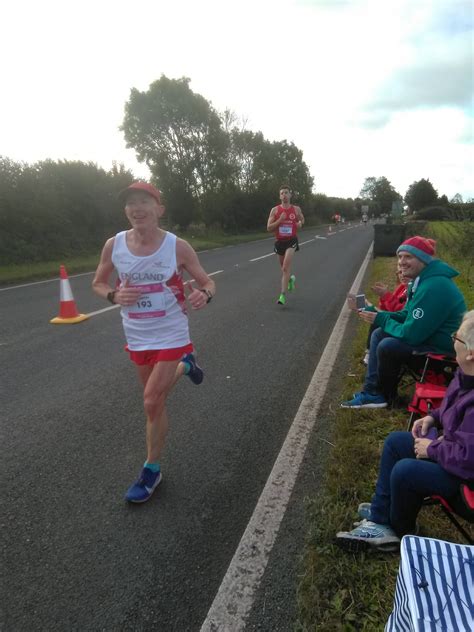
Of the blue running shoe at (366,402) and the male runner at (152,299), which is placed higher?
the male runner at (152,299)

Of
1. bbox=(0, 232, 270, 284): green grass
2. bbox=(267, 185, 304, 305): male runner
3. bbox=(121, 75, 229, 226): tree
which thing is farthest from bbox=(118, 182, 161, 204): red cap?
bbox=(121, 75, 229, 226): tree

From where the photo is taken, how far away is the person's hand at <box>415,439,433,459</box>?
200cm

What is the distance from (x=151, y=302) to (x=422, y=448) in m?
1.72

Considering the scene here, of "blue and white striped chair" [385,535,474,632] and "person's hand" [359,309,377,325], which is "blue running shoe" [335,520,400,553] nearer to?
"blue and white striped chair" [385,535,474,632]

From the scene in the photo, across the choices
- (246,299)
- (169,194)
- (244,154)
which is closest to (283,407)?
(246,299)

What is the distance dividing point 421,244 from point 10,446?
11.7ft

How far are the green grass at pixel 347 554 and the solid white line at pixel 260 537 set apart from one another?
203 millimetres

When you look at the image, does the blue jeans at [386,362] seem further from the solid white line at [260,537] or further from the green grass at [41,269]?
the green grass at [41,269]

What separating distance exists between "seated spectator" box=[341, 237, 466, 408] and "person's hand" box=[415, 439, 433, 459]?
50.3 inches

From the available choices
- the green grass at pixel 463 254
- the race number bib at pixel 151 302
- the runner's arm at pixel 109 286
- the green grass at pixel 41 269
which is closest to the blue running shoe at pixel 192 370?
the race number bib at pixel 151 302

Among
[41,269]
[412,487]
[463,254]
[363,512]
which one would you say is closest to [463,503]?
[412,487]

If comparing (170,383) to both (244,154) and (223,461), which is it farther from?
(244,154)

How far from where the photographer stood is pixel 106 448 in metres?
3.11

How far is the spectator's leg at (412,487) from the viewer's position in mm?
1907
